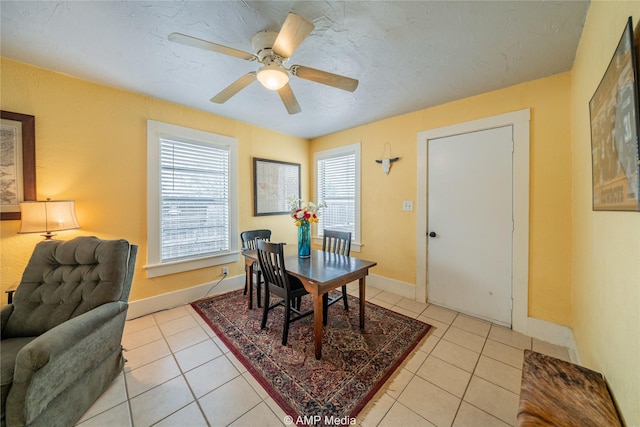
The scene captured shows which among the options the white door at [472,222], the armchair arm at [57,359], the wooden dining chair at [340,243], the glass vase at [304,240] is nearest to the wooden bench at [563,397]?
the white door at [472,222]

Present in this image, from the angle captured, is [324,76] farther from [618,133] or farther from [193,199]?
[193,199]

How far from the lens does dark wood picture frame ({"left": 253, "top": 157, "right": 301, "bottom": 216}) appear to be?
356cm

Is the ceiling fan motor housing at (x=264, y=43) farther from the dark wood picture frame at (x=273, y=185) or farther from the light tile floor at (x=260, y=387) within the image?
the light tile floor at (x=260, y=387)

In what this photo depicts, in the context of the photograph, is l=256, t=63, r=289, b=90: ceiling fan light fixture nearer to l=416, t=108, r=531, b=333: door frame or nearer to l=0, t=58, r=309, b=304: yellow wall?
l=0, t=58, r=309, b=304: yellow wall

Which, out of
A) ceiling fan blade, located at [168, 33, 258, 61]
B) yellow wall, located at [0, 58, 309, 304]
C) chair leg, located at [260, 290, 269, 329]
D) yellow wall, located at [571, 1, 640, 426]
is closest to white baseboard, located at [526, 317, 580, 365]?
yellow wall, located at [571, 1, 640, 426]

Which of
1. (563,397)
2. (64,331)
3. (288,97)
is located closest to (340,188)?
(288,97)

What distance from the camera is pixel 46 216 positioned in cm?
185

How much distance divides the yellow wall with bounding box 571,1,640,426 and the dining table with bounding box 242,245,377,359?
Result: 141 centimetres

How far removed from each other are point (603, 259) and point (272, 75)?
7.34 feet

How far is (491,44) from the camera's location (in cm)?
170

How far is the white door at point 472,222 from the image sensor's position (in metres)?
2.35

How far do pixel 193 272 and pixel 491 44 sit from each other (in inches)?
149

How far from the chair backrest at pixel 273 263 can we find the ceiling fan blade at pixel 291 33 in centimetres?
141

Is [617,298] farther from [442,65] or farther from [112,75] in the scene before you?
[112,75]
